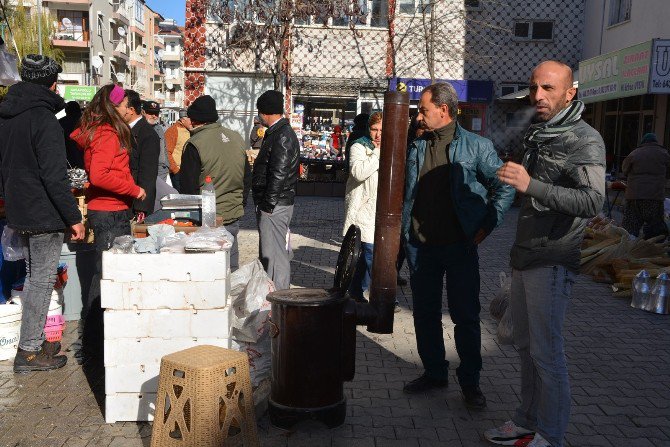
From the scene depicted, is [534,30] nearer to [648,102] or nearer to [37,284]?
[648,102]

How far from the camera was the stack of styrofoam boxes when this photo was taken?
405 cm

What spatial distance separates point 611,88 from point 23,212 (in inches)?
491

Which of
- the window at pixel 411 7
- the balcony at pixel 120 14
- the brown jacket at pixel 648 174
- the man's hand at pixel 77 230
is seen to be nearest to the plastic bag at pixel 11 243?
the man's hand at pixel 77 230

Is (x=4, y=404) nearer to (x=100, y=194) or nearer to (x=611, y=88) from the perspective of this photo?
(x=100, y=194)

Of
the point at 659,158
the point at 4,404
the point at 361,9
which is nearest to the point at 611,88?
the point at 659,158

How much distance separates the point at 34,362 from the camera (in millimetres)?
5020

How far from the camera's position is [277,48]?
21.6 m

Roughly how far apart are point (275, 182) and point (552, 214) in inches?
118

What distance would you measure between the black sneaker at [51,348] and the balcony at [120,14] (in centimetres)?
6672

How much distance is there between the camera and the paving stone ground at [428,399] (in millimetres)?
4086

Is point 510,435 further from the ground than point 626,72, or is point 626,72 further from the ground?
point 626,72

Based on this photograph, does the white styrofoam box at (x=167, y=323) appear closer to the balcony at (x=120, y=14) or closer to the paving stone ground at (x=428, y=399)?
the paving stone ground at (x=428, y=399)

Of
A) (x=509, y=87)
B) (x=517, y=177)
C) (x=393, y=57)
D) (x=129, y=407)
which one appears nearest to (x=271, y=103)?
(x=129, y=407)

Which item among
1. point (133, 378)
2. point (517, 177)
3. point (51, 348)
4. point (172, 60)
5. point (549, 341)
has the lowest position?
point (51, 348)
